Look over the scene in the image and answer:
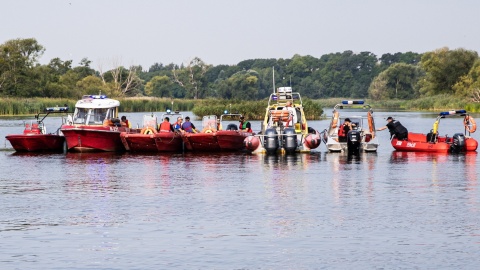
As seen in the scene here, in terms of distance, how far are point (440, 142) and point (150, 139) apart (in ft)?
44.4

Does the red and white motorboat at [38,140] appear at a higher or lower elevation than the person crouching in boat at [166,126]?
lower

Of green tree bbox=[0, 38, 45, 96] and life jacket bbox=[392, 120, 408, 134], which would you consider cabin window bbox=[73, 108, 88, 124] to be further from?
green tree bbox=[0, 38, 45, 96]

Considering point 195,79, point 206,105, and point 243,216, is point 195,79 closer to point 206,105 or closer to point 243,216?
point 206,105

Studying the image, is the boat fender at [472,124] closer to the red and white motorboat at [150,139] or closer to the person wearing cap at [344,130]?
the person wearing cap at [344,130]

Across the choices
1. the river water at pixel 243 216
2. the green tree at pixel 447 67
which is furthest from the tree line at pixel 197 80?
the river water at pixel 243 216

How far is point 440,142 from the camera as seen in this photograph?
4609 centimetres

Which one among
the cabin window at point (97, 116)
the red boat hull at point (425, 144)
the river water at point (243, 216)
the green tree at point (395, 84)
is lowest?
the river water at point (243, 216)

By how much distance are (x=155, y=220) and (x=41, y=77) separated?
11378cm

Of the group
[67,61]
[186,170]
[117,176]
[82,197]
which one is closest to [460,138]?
[186,170]

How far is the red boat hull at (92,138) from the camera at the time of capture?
4712 centimetres

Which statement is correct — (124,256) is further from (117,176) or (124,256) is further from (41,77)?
(41,77)

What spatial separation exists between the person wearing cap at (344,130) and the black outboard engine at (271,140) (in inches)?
127

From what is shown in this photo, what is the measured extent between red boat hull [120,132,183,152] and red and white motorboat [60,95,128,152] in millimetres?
617

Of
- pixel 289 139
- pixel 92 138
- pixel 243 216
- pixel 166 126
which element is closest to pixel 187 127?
pixel 166 126
